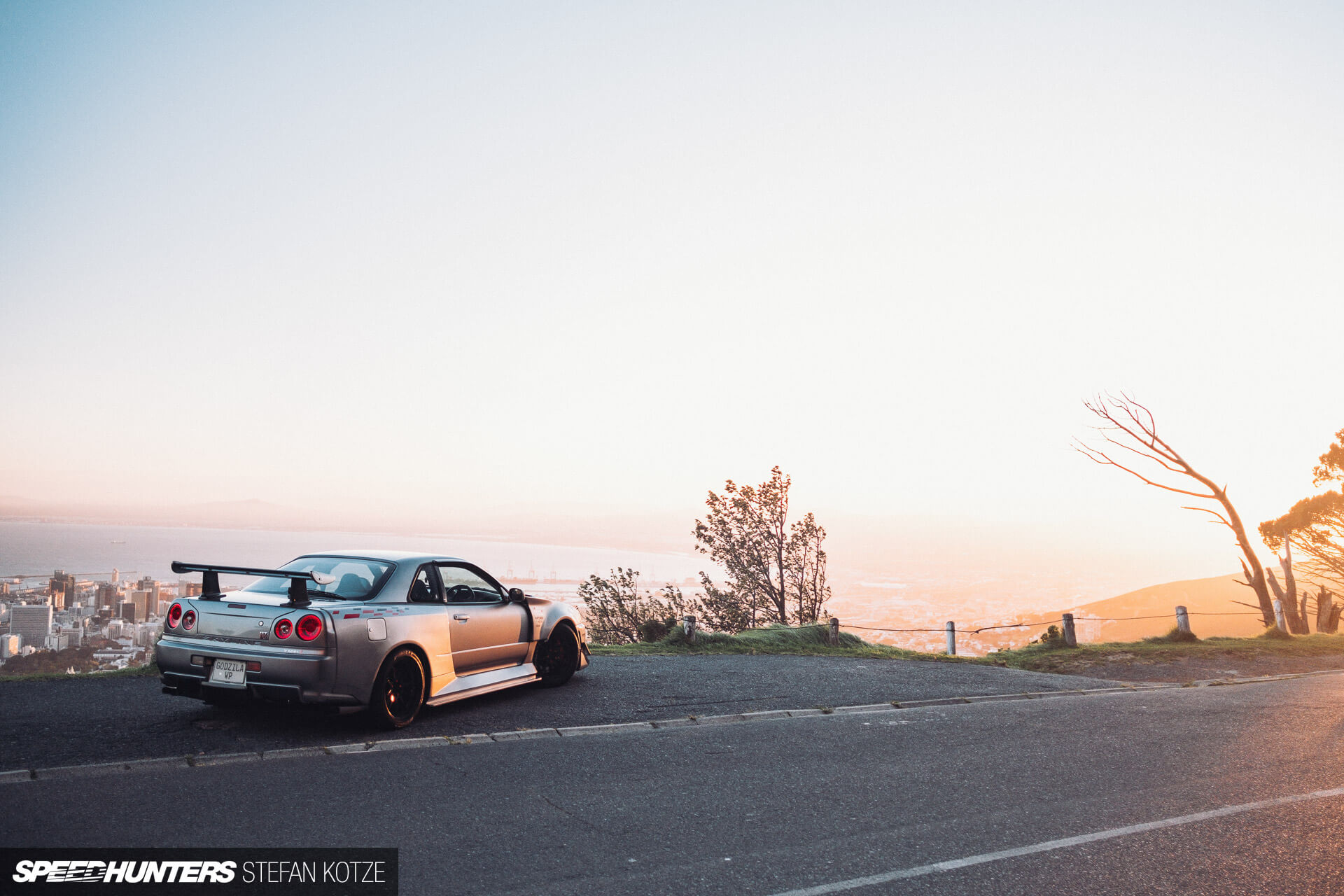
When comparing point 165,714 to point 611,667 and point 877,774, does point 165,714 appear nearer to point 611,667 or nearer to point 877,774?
point 611,667

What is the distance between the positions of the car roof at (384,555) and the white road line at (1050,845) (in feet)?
17.6

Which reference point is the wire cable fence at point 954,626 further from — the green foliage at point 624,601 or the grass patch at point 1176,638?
the green foliage at point 624,601

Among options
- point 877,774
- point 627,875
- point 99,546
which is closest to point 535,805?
point 627,875

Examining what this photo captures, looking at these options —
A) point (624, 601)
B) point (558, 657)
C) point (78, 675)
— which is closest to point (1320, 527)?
point (624, 601)

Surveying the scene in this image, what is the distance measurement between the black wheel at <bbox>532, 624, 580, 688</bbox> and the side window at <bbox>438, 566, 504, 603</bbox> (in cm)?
96

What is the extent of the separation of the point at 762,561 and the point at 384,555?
80.7ft

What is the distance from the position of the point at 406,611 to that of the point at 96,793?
2.76m

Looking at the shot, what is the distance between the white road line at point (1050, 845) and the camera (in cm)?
390

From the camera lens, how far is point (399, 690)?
7.43 meters

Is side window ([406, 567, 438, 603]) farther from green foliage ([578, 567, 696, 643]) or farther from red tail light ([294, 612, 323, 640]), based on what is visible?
green foliage ([578, 567, 696, 643])

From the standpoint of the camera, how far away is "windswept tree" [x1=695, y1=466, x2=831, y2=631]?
1208 inches

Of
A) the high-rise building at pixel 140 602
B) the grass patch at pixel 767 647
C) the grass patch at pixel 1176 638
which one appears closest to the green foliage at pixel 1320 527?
the grass patch at pixel 1176 638

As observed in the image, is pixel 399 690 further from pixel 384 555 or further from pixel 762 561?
pixel 762 561

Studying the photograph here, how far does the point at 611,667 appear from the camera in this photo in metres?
11.6
